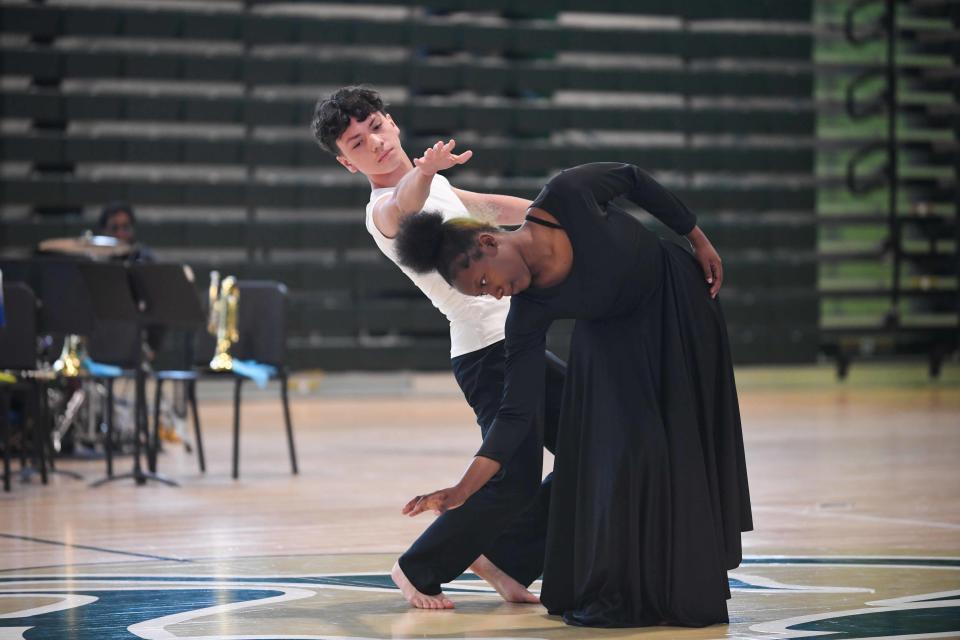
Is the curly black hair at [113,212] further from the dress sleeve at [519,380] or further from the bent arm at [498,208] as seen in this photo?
the dress sleeve at [519,380]

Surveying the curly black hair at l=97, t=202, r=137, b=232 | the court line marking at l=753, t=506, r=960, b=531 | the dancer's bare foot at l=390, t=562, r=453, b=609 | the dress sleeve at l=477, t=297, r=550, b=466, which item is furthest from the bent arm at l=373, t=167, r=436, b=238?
the curly black hair at l=97, t=202, r=137, b=232

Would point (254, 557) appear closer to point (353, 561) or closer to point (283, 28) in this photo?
point (353, 561)

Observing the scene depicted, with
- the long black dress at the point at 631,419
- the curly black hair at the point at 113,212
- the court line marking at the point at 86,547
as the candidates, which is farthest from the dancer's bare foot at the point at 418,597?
the curly black hair at the point at 113,212

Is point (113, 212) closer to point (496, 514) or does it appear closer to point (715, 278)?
point (496, 514)

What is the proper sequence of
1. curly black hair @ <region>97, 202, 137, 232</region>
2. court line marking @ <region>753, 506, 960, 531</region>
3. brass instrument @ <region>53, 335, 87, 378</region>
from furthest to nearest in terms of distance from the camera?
curly black hair @ <region>97, 202, 137, 232</region>, brass instrument @ <region>53, 335, 87, 378</region>, court line marking @ <region>753, 506, 960, 531</region>

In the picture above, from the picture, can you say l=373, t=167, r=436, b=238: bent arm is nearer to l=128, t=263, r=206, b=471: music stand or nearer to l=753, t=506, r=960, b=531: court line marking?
l=753, t=506, r=960, b=531: court line marking

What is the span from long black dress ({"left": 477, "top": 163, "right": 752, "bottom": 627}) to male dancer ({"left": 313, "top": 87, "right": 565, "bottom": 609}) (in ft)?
0.58

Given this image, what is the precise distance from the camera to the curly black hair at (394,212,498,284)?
2.69 metres

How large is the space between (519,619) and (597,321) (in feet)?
1.92

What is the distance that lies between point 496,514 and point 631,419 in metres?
0.40

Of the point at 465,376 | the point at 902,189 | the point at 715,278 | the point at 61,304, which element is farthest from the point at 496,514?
the point at 902,189

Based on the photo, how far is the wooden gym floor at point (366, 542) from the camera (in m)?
2.95

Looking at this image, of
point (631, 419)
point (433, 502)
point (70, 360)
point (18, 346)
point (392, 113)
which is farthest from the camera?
point (392, 113)

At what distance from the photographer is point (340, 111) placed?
3314 mm
